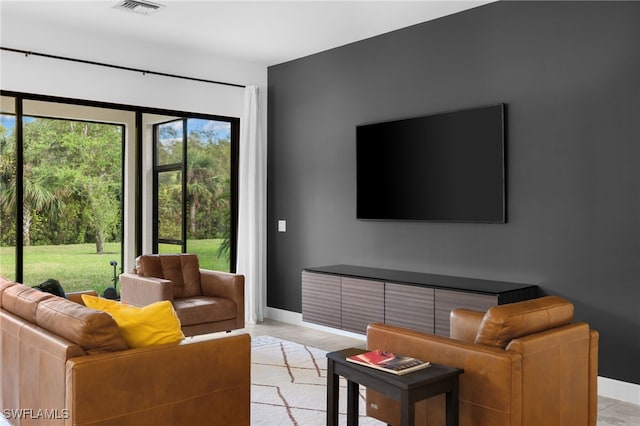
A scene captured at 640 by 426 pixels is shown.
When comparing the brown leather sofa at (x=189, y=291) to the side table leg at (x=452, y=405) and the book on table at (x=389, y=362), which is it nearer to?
the book on table at (x=389, y=362)

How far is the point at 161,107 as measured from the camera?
6.01 metres

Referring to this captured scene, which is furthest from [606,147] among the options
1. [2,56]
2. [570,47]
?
[2,56]

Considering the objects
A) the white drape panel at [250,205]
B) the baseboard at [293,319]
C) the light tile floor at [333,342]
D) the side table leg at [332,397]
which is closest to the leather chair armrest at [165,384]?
the side table leg at [332,397]

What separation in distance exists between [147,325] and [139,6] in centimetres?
307

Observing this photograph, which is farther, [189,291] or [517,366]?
[189,291]

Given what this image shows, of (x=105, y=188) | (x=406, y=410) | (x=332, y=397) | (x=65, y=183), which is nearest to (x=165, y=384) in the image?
(x=332, y=397)

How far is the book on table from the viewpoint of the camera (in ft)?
8.48

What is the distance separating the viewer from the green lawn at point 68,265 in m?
5.19

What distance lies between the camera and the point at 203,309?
16.6ft

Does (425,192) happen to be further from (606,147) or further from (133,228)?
(133,228)

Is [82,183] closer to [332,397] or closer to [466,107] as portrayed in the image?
[466,107]

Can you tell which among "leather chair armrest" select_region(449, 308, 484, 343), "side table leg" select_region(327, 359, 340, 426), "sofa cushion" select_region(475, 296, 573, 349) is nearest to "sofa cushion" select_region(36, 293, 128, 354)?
"side table leg" select_region(327, 359, 340, 426)

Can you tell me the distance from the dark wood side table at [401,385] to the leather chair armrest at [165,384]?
41 centimetres

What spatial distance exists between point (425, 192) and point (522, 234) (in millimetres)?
947
